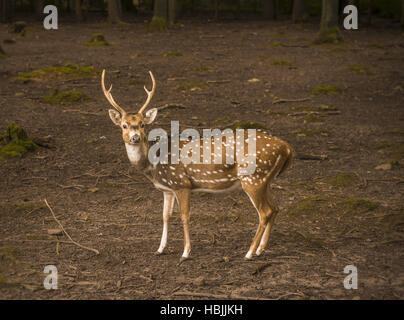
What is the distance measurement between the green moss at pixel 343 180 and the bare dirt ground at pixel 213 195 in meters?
0.02

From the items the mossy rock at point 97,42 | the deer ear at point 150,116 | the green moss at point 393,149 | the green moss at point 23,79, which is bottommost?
the green moss at point 393,149

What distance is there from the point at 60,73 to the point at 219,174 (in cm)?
1007

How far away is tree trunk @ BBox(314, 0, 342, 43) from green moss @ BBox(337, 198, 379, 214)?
43.6 feet

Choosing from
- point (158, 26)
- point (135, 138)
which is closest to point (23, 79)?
point (135, 138)

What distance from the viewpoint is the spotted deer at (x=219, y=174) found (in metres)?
5.20

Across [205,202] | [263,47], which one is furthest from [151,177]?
[263,47]

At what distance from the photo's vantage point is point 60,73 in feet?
46.9

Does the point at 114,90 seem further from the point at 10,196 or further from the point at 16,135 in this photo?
the point at 10,196

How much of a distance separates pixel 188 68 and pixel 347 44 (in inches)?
257

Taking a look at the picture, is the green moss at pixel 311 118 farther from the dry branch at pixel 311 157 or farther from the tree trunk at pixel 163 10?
the tree trunk at pixel 163 10

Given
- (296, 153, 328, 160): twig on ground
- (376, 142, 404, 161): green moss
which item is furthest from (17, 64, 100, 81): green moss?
(376, 142, 404, 161): green moss

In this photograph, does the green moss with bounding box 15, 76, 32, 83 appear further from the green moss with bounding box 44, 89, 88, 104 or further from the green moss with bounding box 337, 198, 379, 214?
the green moss with bounding box 337, 198, 379, 214

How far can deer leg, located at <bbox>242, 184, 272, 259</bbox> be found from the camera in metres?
5.17

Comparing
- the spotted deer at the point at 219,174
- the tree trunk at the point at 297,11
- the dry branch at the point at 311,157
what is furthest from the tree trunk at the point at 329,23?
the spotted deer at the point at 219,174
